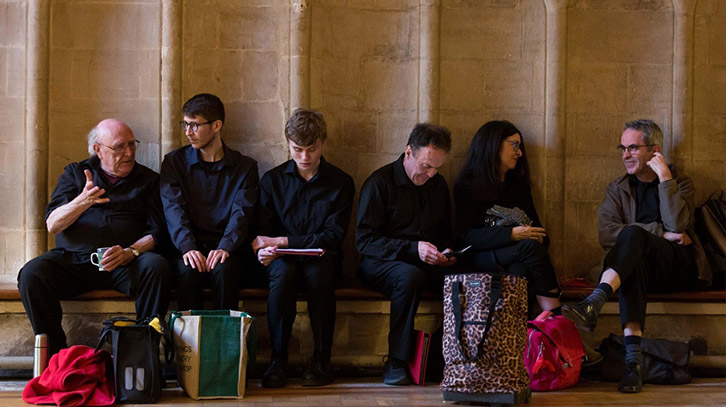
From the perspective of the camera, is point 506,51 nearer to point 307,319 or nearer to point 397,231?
point 397,231

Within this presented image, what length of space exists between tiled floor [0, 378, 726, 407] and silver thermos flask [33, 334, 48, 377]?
0.16 m

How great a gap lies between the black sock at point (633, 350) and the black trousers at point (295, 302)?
1637 millimetres

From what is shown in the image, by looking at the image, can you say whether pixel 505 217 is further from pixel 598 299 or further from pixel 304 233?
pixel 304 233

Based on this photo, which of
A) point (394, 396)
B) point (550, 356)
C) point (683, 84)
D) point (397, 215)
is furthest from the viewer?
point (683, 84)

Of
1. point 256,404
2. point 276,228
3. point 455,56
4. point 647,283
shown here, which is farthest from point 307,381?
point 455,56

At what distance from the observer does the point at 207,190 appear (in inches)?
207

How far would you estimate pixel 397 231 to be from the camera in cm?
520

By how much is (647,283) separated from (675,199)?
22.5 inches

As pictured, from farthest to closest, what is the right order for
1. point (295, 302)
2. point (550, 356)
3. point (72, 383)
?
1. point (295, 302)
2. point (550, 356)
3. point (72, 383)

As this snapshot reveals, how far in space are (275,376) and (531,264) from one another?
63.2 inches

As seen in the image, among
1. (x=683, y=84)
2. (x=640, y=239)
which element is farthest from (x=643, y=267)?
(x=683, y=84)

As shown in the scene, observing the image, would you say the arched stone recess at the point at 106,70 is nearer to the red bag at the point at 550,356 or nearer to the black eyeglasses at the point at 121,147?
the black eyeglasses at the point at 121,147

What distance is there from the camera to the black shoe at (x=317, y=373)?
469cm

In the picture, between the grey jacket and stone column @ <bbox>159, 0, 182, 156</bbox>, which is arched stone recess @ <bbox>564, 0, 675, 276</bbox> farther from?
stone column @ <bbox>159, 0, 182, 156</bbox>
